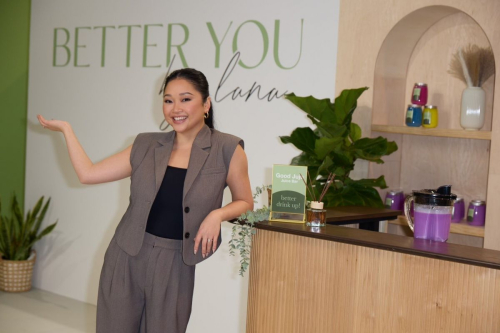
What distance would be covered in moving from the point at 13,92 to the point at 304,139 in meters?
3.45

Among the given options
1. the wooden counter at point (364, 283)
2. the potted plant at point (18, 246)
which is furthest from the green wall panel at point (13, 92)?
the wooden counter at point (364, 283)

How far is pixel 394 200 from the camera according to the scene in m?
3.99

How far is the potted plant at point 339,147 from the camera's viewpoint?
3.40m

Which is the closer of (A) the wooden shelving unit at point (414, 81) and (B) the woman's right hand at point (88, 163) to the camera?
(B) the woman's right hand at point (88, 163)

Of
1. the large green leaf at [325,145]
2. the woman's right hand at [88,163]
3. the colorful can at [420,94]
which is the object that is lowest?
the woman's right hand at [88,163]

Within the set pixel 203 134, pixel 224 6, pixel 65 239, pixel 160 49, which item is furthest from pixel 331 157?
pixel 65 239

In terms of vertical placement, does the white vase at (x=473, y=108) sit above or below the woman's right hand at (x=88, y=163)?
above

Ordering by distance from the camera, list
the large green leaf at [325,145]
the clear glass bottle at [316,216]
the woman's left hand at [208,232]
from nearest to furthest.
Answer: the woman's left hand at [208,232]
the clear glass bottle at [316,216]
the large green leaf at [325,145]

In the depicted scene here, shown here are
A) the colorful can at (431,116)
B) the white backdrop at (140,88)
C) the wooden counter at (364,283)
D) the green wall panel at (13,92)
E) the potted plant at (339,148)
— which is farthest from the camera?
the green wall panel at (13,92)

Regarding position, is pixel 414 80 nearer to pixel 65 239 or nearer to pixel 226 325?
pixel 226 325

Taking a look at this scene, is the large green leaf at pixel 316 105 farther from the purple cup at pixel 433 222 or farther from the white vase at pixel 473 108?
the purple cup at pixel 433 222

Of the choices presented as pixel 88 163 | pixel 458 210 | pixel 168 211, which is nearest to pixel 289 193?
pixel 168 211

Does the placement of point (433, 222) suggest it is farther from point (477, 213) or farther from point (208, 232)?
point (477, 213)

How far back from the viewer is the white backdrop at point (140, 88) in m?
4.27
